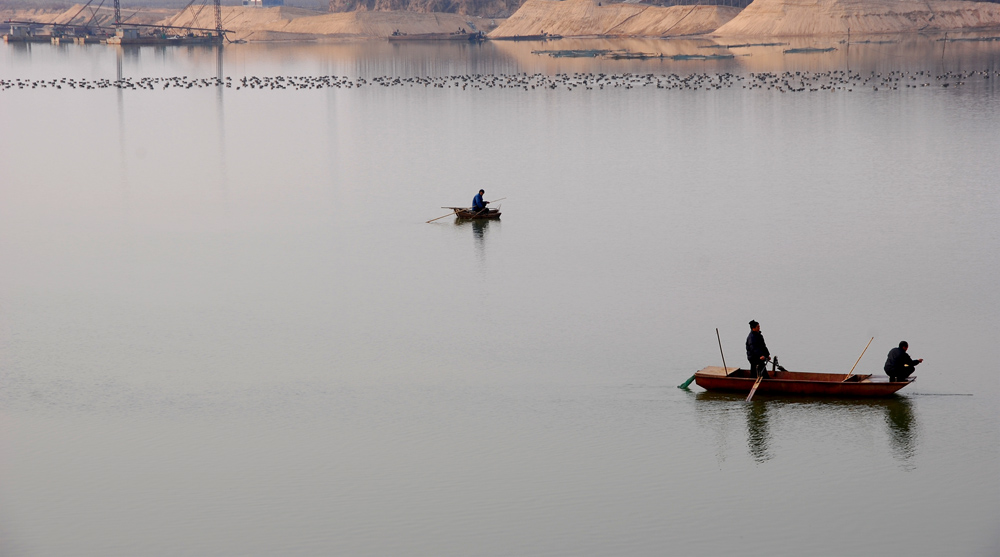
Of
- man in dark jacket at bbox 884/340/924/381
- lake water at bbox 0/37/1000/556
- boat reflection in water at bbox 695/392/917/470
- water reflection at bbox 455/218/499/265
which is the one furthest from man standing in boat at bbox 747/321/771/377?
water reflection at bbox 455/218/499/265

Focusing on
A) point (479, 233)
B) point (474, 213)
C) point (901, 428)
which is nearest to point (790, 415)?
point (901, 428)

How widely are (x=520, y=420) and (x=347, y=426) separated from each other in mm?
3383

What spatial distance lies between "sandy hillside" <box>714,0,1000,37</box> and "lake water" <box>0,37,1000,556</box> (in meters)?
103

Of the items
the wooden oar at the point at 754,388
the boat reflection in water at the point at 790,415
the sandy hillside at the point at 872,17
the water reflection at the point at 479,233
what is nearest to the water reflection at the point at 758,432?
the boat reflection in water at the point at 790,415

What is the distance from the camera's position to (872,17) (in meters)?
158

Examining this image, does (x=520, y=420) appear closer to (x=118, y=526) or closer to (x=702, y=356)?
(x=702, y=356)

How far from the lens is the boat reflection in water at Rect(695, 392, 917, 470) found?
19906 millimetres

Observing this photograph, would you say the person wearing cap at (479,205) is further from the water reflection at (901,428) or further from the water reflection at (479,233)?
the water reflection at (901,428)

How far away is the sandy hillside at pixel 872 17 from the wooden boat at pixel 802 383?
477 ft

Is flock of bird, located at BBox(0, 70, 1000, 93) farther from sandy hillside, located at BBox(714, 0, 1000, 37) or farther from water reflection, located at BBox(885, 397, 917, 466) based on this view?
water reflection, located at BBox(885, 397, 917, 466)

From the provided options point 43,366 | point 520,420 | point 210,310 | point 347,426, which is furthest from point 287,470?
point 210,310

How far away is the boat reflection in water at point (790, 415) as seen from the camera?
19906 millimetres

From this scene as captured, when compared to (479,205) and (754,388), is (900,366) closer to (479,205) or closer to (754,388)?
(754,388)

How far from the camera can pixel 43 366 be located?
80.9ft
